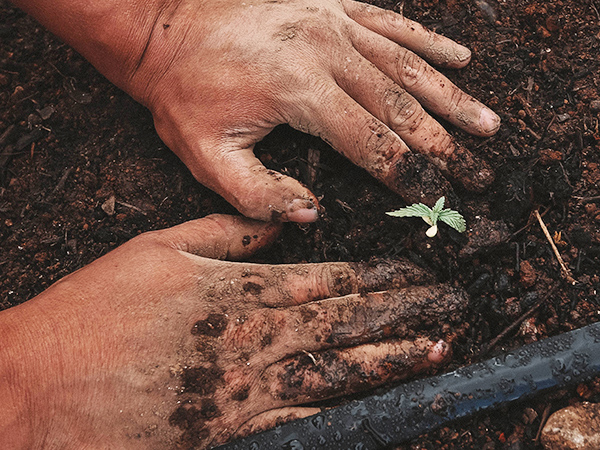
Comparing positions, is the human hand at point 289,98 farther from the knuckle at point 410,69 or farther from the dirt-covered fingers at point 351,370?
the dirt-covered fingers at point 351,370

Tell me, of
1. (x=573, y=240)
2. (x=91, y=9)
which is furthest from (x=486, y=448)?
(x=91, y=9)

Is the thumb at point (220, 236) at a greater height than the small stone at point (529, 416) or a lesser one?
greater

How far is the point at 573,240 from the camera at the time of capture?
6.56 ft

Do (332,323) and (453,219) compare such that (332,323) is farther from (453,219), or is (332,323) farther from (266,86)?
(266,86)

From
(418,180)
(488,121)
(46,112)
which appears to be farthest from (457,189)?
(46,112)

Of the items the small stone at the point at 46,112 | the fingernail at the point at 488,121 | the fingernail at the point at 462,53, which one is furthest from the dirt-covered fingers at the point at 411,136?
the small stone at the point at 46,112

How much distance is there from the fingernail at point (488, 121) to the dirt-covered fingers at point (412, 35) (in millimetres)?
391

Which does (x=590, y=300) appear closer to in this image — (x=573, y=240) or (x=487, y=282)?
(x=573, y=240)

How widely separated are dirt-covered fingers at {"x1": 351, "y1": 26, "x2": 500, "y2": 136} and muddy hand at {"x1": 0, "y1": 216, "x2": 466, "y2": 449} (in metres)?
0.84

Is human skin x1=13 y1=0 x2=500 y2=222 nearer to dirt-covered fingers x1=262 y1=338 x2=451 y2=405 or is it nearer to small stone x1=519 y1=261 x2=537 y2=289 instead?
small stone x1=519 y1=261 x2=537 y2=289

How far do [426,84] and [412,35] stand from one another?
0.36 metres

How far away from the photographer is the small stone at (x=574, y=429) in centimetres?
156

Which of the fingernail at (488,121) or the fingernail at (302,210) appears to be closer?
the fingernail at (302,210)

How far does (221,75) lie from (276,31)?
354 mm
